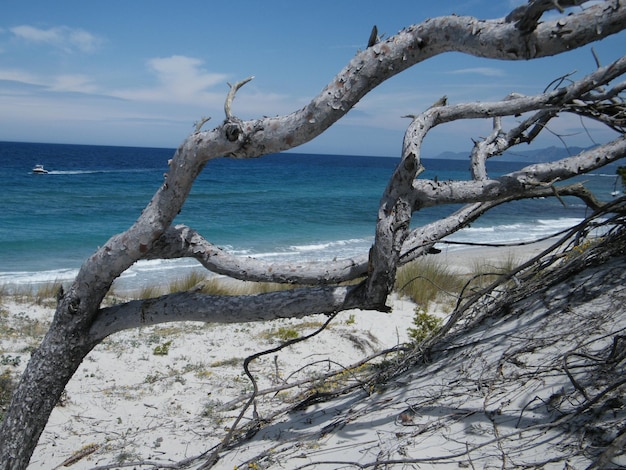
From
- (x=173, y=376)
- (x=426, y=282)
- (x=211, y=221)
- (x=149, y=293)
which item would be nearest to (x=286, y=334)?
(x=173, y=376)

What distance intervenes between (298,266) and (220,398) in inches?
107

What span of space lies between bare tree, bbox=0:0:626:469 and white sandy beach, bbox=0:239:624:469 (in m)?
0.86

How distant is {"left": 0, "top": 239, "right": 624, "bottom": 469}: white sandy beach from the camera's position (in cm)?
325

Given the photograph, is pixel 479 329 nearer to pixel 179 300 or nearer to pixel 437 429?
pixel 437 429

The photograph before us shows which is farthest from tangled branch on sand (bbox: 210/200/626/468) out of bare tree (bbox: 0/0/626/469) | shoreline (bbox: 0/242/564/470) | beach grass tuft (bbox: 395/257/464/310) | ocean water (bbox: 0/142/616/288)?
ocean water (bbox: 0/142/616/288)

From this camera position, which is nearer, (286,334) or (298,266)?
(298,266)

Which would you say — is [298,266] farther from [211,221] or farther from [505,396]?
[211,221]

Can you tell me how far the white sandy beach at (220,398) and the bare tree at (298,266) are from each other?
0.86m

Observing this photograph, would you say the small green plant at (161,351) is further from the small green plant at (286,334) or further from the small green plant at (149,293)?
the small green plant at (149,293)

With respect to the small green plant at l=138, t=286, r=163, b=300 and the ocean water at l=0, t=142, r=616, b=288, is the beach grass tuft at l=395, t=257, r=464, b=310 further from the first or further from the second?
the small green plant at l=138, t=286, r=163, b=300

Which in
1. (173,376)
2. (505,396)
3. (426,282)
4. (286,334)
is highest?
(505,396)

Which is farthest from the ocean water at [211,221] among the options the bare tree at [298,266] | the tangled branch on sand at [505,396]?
the bare tree at [298,266]

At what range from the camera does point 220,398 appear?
5.43 meters

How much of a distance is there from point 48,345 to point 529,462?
2.88 m
